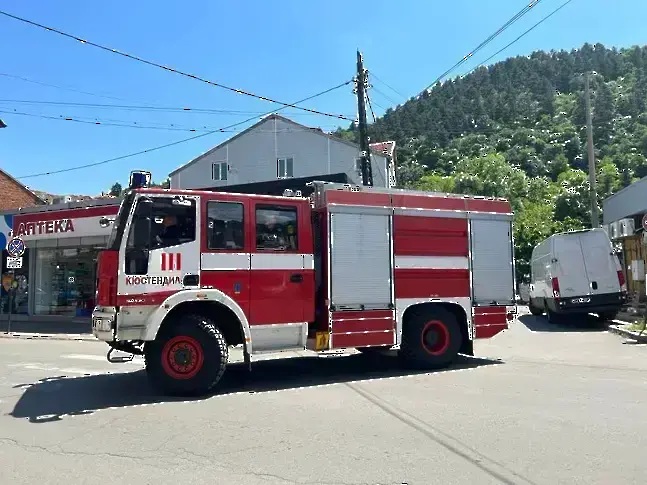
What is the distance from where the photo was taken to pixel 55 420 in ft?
22.9

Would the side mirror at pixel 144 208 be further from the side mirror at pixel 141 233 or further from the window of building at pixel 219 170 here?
the window of building at pixel 219 170

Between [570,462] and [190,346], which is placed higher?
[190,346]

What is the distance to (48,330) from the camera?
A: 2080 cm

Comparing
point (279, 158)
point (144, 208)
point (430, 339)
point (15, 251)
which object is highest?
point (279, 158)

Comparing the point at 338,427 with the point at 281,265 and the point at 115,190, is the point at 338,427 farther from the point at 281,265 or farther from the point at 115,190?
the point at 115,190

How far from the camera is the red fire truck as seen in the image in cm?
804

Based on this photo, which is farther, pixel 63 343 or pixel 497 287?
pixel 63 343

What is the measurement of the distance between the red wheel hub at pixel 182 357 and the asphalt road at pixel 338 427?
1.57ft

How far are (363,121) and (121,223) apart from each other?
13.9 meters

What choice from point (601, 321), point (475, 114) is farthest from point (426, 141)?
point (601, 321)

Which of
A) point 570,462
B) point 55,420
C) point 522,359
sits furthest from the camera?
point 522,359

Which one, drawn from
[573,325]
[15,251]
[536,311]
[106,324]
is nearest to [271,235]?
[106,324]

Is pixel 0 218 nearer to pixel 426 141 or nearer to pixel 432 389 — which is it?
pixel 432 389

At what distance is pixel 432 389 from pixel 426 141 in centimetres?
6263
